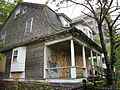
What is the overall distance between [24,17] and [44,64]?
7.16 metres

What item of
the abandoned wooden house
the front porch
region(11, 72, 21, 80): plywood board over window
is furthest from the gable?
region(11, 72, 21, 80): plywood board over window

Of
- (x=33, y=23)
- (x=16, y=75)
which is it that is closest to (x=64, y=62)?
(x=16, y=75)

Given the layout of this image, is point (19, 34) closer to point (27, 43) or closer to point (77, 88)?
point (27, 43)

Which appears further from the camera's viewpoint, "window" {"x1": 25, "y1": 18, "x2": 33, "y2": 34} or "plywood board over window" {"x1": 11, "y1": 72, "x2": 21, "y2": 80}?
"window" {"x1": 25, "y1": 18, "x2": 33, "y2": 34}

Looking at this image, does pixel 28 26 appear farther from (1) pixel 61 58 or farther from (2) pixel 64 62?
(2) pixel 64 62

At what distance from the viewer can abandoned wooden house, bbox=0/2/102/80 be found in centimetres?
812

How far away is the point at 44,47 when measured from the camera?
907cm

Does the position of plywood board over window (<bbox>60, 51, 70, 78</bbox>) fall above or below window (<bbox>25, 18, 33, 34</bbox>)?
below

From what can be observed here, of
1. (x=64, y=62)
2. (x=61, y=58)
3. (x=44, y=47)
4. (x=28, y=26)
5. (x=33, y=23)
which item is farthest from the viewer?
(x=28, y=26)

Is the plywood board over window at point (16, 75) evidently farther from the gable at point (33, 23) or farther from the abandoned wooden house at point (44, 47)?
the gable at point (33, 23)

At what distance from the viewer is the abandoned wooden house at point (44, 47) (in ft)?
26.7

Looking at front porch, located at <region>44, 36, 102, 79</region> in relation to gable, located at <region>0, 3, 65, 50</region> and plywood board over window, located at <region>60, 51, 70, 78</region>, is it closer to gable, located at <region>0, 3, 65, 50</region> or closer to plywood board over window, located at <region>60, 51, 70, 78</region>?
plywood board over window, located at <region>60, 51, 70, 78</region>

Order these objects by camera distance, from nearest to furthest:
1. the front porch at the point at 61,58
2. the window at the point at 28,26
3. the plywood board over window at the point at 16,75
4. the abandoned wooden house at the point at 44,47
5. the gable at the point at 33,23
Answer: the front porch at the point at 61,58, the abandoned wooden house at the point at 44,47, the gable at the point at 33,23, the plywood board over window at the point at 16,75, the window at the point at 28,26

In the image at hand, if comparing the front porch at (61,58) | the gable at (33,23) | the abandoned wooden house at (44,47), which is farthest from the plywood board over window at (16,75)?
the front porch at (61,58)
